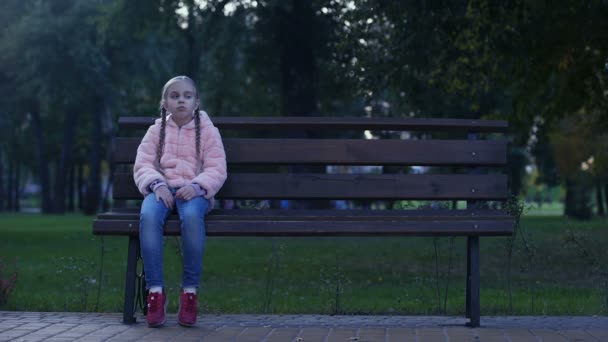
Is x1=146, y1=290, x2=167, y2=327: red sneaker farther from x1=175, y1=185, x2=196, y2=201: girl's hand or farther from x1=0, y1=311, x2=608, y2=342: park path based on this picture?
x1=175, y1=185, x2=196, y2=201: girl's hand

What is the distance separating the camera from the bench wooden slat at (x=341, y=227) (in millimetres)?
6164

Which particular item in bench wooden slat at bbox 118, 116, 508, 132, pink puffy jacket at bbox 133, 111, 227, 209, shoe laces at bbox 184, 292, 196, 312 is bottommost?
shoe laces at bbox 184, 292, 196, 312

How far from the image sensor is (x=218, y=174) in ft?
21.4

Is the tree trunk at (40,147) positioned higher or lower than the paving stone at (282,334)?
higher

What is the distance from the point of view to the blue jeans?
6.18 metres

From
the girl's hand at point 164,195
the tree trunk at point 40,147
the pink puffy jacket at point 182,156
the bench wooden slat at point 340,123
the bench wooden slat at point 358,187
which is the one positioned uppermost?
the tree trunk at point 40,147

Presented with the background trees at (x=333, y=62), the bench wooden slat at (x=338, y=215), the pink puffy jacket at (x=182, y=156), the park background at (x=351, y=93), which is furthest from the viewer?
the background trees at (x=333, y=62)

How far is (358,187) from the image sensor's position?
22.6 feet

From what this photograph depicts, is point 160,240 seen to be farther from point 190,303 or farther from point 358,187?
point 358,187

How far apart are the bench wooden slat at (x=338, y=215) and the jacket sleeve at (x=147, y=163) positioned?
20cm

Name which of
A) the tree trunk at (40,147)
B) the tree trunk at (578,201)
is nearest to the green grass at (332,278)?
the tree trunk at (578,201)

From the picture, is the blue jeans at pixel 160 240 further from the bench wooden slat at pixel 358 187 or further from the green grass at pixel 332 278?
the green grass at pixel 332 278

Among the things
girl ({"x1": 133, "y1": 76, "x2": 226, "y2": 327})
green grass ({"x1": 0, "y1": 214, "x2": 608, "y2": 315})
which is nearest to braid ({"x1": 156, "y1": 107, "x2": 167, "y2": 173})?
girl ({"x1": 133, "y1": 76, "x2": 226, "y2": 327})

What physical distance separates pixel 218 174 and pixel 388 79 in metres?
13.1
